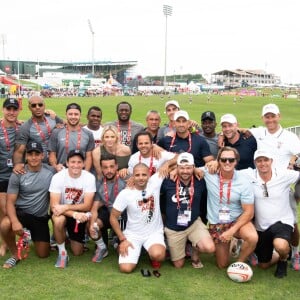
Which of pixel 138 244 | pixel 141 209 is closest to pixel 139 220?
pixel 141 209

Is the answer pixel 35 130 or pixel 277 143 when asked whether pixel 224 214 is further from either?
pixel 35 130

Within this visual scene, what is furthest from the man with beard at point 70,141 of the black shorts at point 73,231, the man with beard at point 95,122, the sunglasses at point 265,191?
the sunglasses at point 265,191

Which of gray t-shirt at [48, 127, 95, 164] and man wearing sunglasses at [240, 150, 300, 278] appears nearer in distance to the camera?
man wearing sunglasses at [240, 150, 300, 278]

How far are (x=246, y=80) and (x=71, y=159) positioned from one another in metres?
174

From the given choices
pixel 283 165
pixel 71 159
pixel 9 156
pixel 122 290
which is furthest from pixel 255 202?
pixel 9 156

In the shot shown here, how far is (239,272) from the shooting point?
544cm

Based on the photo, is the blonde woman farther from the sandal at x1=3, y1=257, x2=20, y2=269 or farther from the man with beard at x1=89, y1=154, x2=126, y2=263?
the sandal at x1=3, y1=257, x2=20, y2=269

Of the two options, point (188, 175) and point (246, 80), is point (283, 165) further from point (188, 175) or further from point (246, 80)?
point (246, 80)

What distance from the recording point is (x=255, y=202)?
5.81m

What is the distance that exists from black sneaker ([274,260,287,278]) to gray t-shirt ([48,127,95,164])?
3309 mm

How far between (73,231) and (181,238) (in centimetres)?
161

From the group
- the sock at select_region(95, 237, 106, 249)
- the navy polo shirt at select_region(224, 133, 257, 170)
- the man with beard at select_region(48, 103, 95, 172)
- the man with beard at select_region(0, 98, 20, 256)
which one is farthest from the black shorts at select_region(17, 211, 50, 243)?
the navy polo shirt at select_region(224, 133, 257, 170)

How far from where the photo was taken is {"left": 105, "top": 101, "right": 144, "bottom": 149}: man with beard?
7566mm

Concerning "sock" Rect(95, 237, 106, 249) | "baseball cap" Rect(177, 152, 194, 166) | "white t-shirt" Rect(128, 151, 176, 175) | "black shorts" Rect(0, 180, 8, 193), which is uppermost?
"baseball cap" Rect(177, 152, 194, 166)
